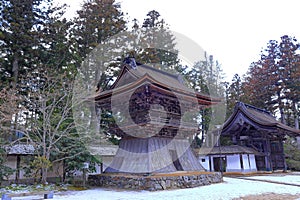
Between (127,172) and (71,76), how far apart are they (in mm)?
7835

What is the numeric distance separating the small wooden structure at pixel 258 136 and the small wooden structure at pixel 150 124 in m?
6.62

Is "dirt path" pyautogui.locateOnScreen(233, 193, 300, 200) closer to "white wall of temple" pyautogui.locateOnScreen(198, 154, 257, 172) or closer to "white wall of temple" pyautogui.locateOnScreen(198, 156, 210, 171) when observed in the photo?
"white wall of temple" pyautogui.locateOnScreen(198, 154, 257, 172)

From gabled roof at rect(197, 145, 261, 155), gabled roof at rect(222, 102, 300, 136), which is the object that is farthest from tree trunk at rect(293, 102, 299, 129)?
gabled roof at rect(197, 145, 261, 155)

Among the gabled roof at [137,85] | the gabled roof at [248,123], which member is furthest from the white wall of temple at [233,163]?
the gabled roof at [137,85]

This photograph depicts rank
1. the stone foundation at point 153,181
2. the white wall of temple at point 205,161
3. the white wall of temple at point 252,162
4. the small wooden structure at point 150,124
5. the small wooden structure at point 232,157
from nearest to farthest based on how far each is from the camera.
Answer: the stone foundation at point 153,181 < the small wooden structure at point 150,124 < the small wooden structure at point 232,157 < the white wall of temple at point 252,162 < the white wall of temple at point 205,161

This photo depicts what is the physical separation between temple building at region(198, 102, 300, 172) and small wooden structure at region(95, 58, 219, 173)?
610 cm

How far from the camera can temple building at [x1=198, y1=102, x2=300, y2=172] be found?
1798 centimetres

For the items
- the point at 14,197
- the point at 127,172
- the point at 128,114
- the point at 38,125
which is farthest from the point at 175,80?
the point at 14,197

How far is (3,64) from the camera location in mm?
16969

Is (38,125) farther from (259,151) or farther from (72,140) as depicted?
(259,151)

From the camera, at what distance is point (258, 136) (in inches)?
767

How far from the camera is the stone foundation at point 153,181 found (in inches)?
391

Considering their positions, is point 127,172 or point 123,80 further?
point 123,80

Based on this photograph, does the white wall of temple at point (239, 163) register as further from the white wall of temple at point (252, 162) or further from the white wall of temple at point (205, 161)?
the white wall of temple at point (205, 161)
